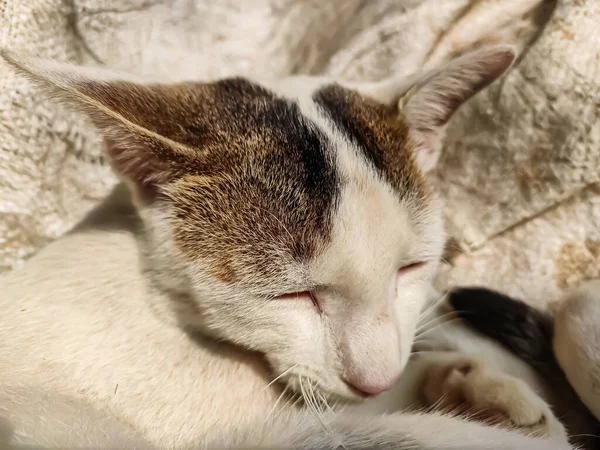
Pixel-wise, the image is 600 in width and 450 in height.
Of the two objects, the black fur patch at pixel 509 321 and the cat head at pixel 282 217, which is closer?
the cat head at pixel 282 217

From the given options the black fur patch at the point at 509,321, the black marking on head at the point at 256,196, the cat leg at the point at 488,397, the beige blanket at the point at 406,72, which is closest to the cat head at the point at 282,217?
the black marking on head at the point at 256,196

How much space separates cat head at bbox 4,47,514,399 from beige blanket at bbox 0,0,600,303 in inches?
20.0

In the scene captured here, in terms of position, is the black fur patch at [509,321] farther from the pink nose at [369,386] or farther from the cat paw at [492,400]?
the pink nose at [369,386]

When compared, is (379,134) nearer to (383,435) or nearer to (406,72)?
(383,435)

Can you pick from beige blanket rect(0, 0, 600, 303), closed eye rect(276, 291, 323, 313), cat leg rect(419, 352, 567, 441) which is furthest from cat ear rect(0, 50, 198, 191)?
cat leg rect(419, 352, 567, 441)

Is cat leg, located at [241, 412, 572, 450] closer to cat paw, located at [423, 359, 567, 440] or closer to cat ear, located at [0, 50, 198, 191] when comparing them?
cat paw, located at [423, 359, 567, 440]

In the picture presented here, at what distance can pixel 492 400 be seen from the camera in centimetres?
95

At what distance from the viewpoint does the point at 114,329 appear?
3.05ft

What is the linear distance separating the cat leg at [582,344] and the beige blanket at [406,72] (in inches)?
9.1

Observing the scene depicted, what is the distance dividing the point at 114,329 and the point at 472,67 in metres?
0.82

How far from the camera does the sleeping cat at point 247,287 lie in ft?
2.66

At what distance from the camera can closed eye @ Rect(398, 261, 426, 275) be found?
0.93 metres

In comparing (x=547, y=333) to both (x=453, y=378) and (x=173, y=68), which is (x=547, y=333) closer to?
(x=453, y=378)

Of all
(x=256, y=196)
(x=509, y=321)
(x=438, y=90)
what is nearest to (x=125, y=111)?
(x=256, y=196)
